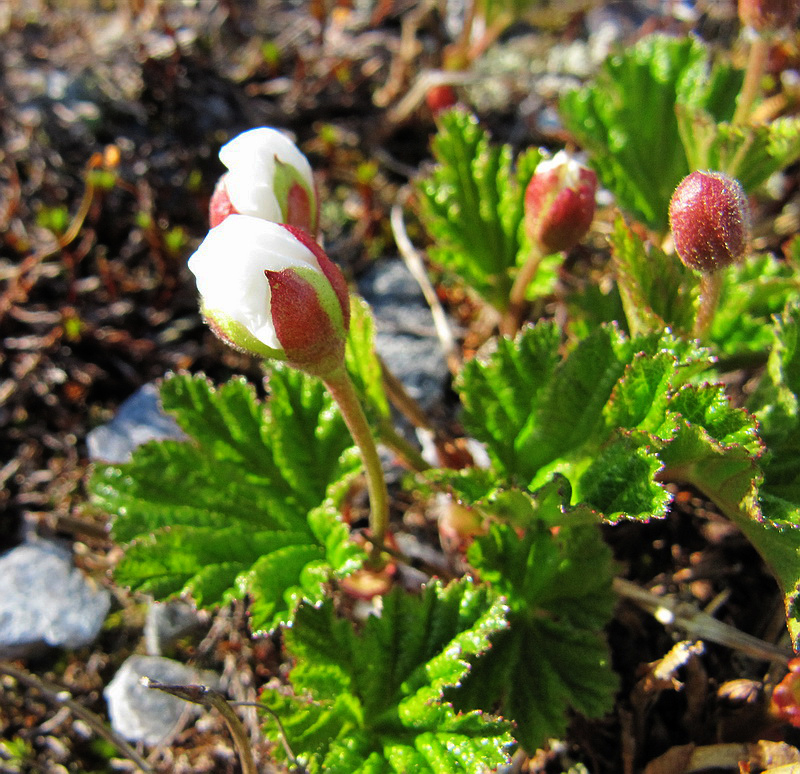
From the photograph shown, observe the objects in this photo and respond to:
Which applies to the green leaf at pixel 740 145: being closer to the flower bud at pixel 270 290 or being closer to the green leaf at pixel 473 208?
the green leaf at pixel 473 208

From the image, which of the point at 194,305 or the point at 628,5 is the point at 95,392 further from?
the point at 628,5

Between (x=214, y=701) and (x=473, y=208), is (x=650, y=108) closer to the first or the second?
(x=473, y=208)

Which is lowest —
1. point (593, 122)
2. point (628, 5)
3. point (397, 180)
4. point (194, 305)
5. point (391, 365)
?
point (391, 365)

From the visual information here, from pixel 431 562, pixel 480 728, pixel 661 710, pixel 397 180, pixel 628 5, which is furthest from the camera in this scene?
pixel 628 5

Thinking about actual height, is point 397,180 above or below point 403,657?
above

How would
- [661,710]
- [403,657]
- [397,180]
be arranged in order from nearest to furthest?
[403,657]
[661,710]
[397,180]

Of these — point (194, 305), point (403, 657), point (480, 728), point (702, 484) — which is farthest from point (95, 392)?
point (702, 484)

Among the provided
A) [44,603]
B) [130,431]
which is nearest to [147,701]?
[44,603]

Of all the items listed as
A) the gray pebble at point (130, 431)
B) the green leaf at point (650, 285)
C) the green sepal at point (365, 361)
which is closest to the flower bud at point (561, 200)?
the green leaf at point (650, 285)

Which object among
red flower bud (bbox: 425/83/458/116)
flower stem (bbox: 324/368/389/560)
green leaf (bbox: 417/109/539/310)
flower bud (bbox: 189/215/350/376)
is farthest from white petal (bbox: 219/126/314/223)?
red flower bud (bbox: 425/83/458/116)
